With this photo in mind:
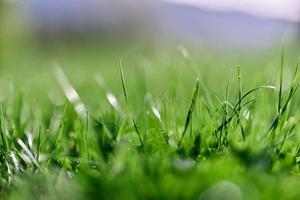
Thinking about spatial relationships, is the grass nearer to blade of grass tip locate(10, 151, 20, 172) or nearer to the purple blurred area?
blade of grass tip locate(10, 151, 20, 172)

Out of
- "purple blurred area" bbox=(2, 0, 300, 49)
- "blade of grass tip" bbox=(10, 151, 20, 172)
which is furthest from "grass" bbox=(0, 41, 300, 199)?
→ "purple blurred area" bbox=(2, 0, 300, 49)

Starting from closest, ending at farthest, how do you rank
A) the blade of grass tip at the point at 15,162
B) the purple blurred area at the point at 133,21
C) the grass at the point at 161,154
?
the grass at the point at 161,154 < the blade of grass tip at the point at 15,162 < the purple blurred area at the point at 133,21

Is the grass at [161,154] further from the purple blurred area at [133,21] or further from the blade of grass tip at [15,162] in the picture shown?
the purple blurred area at [133,21]

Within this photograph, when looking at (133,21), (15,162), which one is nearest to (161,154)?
(15,162)

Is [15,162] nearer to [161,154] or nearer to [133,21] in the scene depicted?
[161,154]

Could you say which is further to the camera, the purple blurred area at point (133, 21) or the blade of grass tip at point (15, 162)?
the purple blurred area at point (133, 21)

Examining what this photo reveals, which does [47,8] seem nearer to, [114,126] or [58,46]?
[58,46]

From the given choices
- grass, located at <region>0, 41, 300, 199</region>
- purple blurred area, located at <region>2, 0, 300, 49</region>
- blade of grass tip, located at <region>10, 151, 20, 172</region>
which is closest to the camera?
grass, located at <region>0, 41, 300, 199</region>

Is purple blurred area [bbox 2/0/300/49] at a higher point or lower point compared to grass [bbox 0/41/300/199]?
lower

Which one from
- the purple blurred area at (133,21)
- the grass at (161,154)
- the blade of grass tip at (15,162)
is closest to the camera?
the grass at (161,154)

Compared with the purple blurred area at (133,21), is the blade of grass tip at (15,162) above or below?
above

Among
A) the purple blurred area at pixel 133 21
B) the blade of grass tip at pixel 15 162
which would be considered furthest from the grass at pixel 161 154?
the purple blurred area at pixel 133 21
